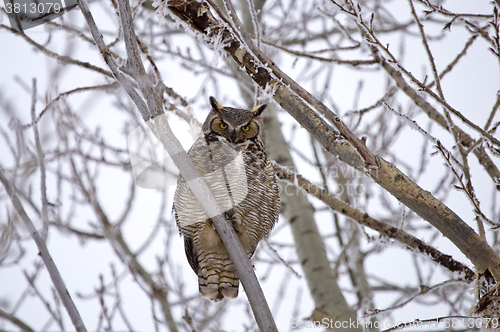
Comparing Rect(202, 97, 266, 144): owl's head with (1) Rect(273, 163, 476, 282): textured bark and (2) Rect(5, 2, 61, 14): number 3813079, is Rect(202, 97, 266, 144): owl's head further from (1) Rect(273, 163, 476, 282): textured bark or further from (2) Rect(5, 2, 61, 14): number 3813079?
(2) Rect(5, 2, 61, 14): number 3813079

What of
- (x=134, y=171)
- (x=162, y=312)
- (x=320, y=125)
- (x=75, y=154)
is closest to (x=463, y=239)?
(x=320, y=125)

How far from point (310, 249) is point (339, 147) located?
1546 millimetres

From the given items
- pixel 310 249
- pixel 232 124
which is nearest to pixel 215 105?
pixel 232 124

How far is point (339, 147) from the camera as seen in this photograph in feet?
5.42

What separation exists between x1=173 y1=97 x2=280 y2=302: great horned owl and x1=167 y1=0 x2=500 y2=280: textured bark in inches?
23.9

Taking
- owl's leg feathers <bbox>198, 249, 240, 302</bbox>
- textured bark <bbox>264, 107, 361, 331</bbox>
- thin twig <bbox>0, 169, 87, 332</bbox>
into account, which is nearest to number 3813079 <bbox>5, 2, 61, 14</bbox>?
thin twig <bbox>0, 169, 87, 332</bbox>

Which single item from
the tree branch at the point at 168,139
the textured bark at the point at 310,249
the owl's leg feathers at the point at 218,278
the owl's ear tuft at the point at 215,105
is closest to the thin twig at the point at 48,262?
the tree branch at the point at 168,139

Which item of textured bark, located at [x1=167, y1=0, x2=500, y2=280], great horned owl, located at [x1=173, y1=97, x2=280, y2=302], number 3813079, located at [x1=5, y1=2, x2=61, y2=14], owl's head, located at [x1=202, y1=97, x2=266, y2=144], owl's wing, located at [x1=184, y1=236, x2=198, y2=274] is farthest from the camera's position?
owl's head, located at [x1=202, y1=97, x2=266, y2=144]

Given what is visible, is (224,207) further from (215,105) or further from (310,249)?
(310,249)

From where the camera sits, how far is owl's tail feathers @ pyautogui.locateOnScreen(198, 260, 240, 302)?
7.32 ft

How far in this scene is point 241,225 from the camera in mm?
2273

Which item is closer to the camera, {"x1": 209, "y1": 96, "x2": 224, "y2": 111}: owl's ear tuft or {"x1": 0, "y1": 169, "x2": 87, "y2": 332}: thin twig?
{"x1": 0, "y1": 169, "x2": 87, "y2": 332}: thin twig

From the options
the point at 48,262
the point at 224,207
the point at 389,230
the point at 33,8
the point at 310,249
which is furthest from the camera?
the point at 310,249

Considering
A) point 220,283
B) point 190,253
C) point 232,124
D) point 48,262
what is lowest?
point 48,262
